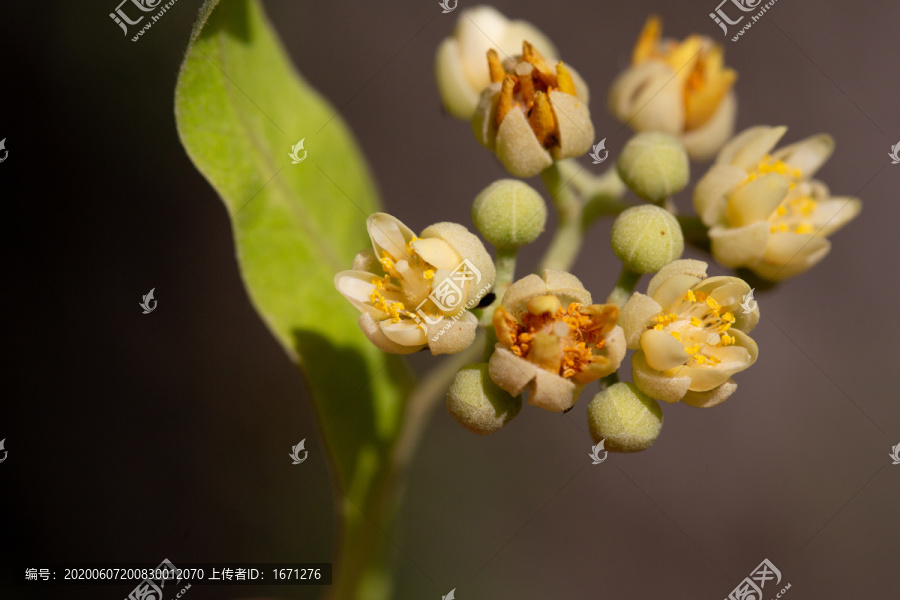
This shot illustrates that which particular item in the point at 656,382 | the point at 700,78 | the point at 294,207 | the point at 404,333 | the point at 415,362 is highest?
the point at 700,78

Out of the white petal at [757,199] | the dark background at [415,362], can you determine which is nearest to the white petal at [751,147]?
the white petal at [757,199]

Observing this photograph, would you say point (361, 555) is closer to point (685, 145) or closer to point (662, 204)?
point (662, 204)

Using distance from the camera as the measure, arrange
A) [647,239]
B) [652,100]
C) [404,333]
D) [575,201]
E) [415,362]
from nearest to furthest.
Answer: [404,333] → [647,239] → [575,201] → [652,100] → [415,362]

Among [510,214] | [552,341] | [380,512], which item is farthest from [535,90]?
[380,512]

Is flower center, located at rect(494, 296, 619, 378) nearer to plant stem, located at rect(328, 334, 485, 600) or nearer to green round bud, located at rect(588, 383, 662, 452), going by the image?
green round bud, located at rect(588, 383, 662, 452)

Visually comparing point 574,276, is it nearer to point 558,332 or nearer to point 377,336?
point 558,332

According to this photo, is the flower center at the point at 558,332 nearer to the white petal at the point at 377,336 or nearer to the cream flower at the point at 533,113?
the white petal at the point at 377,336

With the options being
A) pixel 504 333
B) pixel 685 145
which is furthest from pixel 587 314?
pixel 685 145

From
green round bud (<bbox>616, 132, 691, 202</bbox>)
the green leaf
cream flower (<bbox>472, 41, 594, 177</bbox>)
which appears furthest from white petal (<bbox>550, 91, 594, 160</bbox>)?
the green leaf
